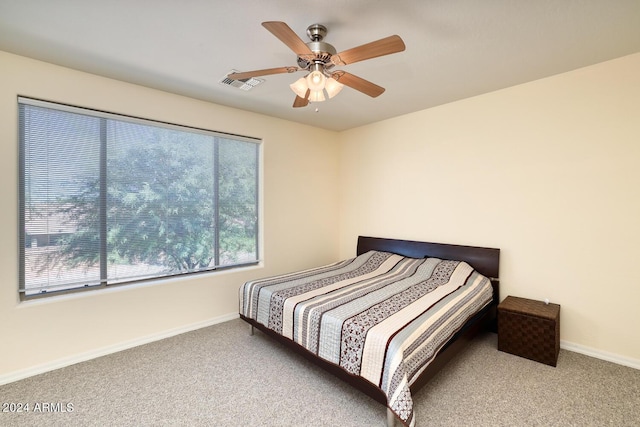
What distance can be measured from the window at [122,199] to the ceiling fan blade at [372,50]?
2.11 meters

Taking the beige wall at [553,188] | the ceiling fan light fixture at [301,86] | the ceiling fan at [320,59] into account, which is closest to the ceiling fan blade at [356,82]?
the ceiling fan at [320,59]

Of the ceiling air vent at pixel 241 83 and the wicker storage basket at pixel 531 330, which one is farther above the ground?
the ceiling air vent at pixel 241 83

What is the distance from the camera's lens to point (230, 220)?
3.46m

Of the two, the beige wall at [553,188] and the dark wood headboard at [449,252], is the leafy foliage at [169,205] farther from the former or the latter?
the beige wall at [553,188]

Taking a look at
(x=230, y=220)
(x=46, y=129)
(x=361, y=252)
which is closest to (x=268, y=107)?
(x=230, y=220)

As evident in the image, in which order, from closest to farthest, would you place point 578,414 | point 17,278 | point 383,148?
point 578,414, point 17,278, point 383,148

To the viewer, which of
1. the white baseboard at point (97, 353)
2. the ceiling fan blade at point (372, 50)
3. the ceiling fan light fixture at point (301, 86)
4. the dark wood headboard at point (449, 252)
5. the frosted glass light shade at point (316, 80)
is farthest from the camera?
the dark wood headboard at point (449, 252)

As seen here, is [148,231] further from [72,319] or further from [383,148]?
[383,148]

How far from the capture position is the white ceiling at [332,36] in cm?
171

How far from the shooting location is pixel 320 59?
1.79 meters

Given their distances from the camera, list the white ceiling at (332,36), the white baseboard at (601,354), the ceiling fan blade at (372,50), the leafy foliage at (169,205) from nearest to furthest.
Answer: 1. the ceiling fan blade at (372,50)
2. the white ceiling at (332,36)
3. the white baseboard at (601,354)
4. the leafy foliage at (169,205)

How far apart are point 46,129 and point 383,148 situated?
3597 mm

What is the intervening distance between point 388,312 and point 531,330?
136 cm

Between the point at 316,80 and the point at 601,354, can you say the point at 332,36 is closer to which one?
the point at 316,80
